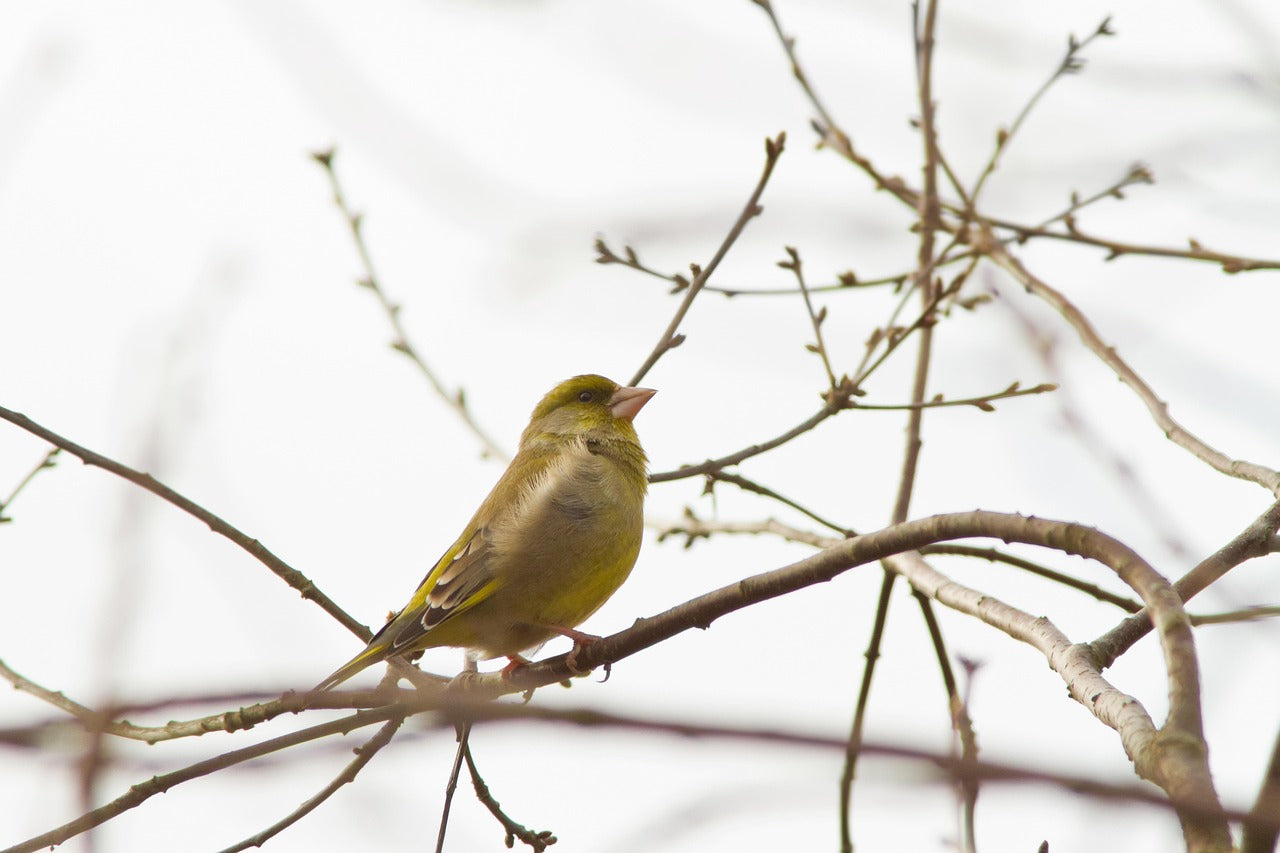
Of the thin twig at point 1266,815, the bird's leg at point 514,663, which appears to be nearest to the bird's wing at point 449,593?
the bird's leg at point 514,663

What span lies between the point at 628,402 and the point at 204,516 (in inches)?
125

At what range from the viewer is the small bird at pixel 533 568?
5922 millimetres

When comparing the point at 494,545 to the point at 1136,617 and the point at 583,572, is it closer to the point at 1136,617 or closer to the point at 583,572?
the point at 583,572

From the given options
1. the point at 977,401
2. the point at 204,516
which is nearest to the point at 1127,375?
the point at 977,401

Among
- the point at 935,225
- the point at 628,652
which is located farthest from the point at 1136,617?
the point at 935,225

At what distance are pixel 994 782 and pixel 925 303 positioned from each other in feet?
15.2

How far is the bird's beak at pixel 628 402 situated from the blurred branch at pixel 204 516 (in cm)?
243

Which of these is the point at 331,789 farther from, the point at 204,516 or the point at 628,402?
the point at 628,402

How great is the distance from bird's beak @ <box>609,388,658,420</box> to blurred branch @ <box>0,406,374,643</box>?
2428mm

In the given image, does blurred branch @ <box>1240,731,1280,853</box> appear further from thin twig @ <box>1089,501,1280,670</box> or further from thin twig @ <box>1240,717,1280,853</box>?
thin twig @ <box>1089,501,1280,670</box>

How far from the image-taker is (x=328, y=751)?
148cm

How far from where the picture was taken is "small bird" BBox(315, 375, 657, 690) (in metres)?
5.92

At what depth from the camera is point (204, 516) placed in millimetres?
4570

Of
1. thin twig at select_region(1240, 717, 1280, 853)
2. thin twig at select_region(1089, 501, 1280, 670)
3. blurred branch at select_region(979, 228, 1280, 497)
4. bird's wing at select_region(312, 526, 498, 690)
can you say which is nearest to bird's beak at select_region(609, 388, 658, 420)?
bird's wing at select_region(312, 526, 498, 690)
